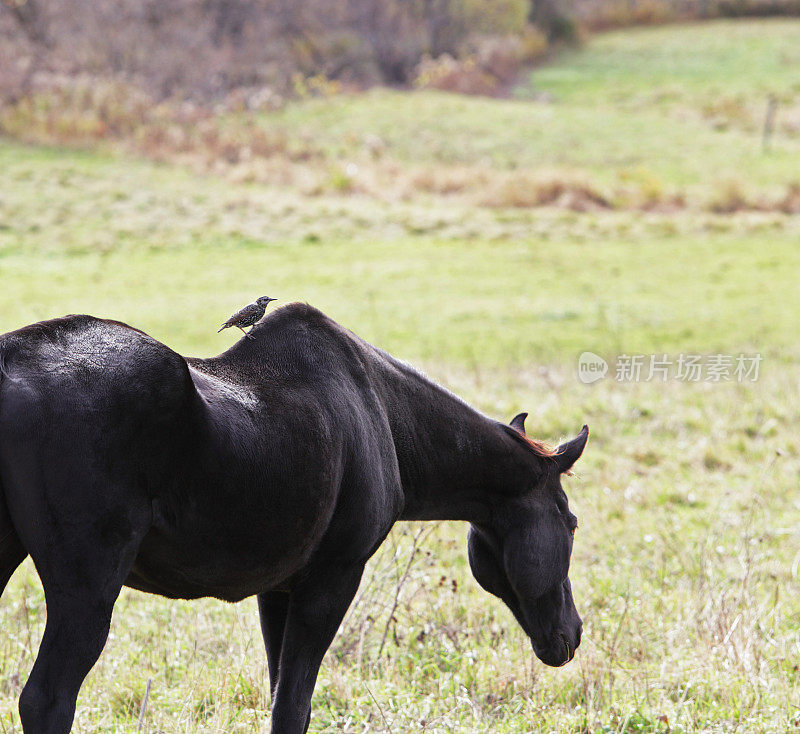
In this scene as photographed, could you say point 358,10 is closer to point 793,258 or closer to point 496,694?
point 793,258

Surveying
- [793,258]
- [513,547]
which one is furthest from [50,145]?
[513,547]

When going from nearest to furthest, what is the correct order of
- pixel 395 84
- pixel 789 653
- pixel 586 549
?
pixel 789 653 < pixel 586 549 < pixel 395 84

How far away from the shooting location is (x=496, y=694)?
14.6 ft

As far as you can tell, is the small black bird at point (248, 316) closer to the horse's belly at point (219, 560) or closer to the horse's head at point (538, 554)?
the horse's belly at point (219, 560)

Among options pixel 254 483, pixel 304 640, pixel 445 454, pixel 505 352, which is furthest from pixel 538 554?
pixel 505 352

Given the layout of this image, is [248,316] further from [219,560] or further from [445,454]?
[219,560]

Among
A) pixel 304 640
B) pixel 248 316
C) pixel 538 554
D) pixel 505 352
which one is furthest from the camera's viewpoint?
pixel 505 352

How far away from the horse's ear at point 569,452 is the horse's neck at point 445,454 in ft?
0.58

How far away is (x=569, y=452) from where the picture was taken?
3.88m

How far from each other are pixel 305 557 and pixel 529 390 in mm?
8227

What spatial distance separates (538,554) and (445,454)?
0.56 metres

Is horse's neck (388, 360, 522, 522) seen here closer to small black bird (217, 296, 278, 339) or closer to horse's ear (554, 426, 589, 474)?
horse's ear (554, 426, 589, 474)

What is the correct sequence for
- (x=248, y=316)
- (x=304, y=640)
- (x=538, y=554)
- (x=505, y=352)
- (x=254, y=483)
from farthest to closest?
(x=505, y=352)
(x=538, y=554)
(x=248, y=316)
(x=304, y=640)
(x=254, y=483)

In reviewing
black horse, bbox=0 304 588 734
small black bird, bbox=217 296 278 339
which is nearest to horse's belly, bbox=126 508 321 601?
black horse, bbox=0 304 588 734
